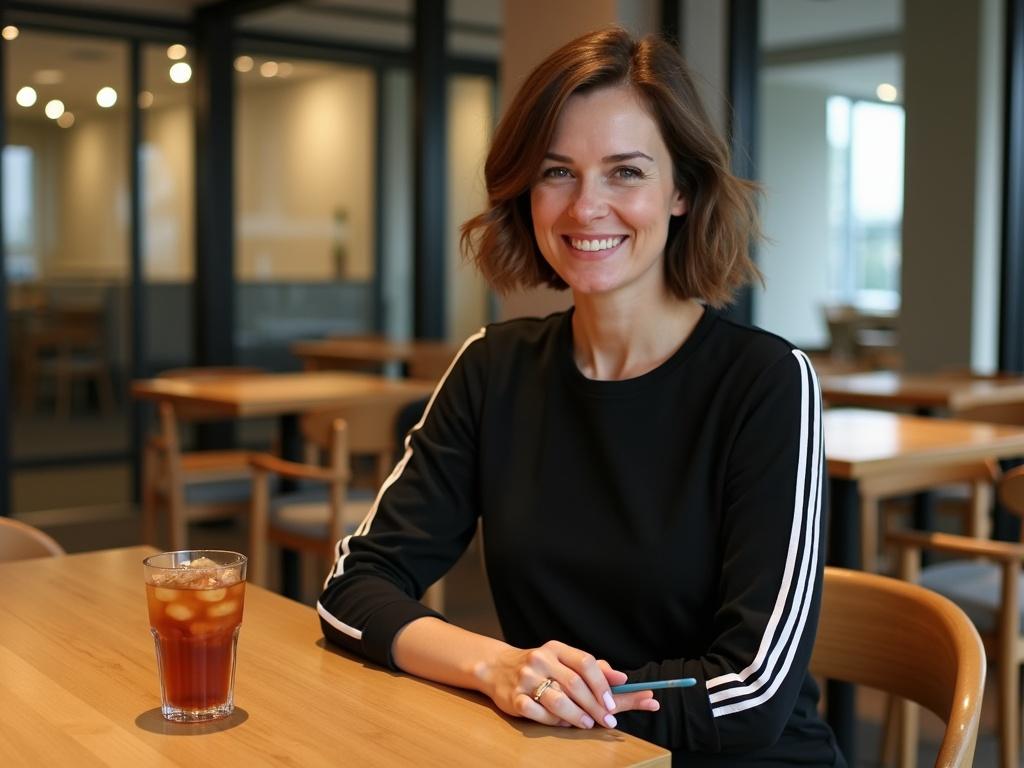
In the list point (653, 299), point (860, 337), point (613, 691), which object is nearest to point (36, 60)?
point (653, 299)

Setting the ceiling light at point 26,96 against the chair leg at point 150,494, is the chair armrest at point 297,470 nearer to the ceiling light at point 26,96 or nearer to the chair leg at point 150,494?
the chair leg at point 150,494

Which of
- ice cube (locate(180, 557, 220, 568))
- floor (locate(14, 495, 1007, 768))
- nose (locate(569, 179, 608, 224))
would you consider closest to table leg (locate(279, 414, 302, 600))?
floor (locate(14, 495, 1007, 768))

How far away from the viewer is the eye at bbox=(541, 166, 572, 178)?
4.94 feet

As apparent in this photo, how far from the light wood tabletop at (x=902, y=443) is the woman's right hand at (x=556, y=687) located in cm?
135

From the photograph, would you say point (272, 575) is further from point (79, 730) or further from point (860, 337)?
point (860, 337)

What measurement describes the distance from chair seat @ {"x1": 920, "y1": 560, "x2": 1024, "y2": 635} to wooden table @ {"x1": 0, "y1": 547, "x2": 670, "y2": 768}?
169cm

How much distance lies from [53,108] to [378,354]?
208cm

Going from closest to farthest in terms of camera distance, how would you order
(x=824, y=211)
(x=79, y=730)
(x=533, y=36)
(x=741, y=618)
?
(x=79, y=730) < (x=741, y=618) < (x=533, y=36) < (x=824, y=211)

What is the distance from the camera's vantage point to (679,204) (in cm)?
160

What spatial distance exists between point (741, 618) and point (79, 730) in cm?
64

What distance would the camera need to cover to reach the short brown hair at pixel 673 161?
1.48m

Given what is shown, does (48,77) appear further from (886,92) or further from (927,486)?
(886,92)

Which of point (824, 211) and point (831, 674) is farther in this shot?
point (824, 211)

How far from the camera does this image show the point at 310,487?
4.46 metres
